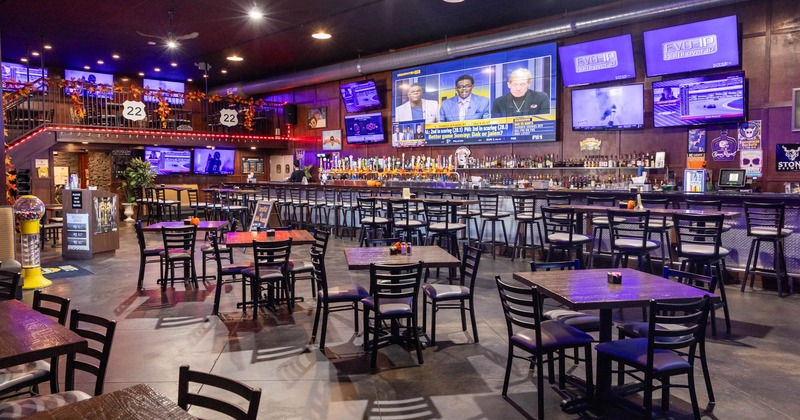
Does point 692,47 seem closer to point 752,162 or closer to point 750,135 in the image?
point 750,135

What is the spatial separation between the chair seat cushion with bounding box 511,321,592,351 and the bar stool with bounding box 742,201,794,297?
4000 mm

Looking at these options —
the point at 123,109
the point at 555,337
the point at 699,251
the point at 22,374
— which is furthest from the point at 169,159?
the point at 555,337

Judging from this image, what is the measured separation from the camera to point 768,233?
20.0ft

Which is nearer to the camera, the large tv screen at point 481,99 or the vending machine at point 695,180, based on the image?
the vending machine at point 695,180

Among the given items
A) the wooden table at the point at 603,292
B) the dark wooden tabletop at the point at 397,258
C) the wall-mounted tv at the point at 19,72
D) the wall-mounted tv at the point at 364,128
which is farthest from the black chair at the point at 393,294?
the wall-mounted tv at the point at 19,72

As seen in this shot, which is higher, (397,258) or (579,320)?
(397,258)

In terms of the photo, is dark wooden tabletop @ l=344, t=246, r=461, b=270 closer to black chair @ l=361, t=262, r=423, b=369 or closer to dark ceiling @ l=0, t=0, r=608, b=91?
black chair @ l=361, t=262, r=423, b=369

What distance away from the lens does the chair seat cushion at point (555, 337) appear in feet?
10.5

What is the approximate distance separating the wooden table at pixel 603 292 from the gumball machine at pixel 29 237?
20.4ft

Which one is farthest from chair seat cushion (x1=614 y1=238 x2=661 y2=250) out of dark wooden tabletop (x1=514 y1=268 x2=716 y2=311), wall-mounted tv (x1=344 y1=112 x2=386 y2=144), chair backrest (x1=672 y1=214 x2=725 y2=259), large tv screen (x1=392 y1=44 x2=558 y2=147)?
wall-mounted tv (x1=344 y1=112 x2=386 y2=144)

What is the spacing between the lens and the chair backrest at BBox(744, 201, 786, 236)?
19.7ft

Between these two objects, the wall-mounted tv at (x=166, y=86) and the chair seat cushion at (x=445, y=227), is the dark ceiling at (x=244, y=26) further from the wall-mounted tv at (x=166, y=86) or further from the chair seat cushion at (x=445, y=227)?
the chair seat cushion at (x=445, y=227)

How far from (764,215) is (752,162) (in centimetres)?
233

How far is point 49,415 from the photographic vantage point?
1744 mm
